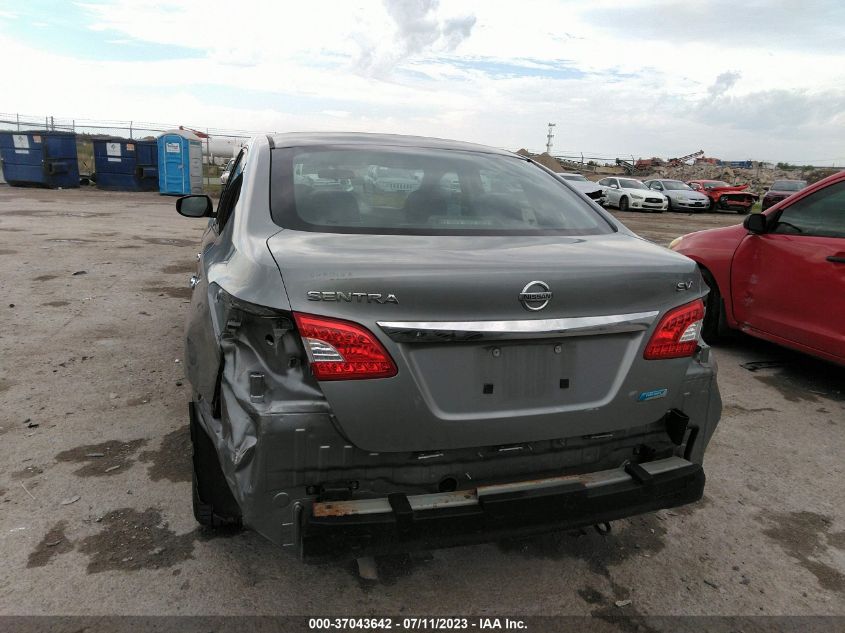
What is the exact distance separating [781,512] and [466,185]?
2.20 m

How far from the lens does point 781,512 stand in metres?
3.06

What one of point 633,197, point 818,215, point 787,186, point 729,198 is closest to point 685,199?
point 633,197

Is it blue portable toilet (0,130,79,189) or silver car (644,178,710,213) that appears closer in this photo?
blue portable toilet (0,130,79,189)

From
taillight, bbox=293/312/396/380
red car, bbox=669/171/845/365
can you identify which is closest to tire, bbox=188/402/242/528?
taillight, bbox=293/312/396/380

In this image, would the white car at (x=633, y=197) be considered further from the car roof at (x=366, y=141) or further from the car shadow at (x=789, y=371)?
the car roof at (x=366, y=141)

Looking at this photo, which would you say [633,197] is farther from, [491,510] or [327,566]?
[491,510]

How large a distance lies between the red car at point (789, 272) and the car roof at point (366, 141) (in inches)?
95.1

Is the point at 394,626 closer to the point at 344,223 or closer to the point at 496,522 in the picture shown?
the point at 496,522

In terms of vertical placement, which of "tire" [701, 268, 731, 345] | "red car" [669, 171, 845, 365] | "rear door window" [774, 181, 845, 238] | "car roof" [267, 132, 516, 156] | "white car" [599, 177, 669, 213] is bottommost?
"white car" [599, 177, 669, 213]

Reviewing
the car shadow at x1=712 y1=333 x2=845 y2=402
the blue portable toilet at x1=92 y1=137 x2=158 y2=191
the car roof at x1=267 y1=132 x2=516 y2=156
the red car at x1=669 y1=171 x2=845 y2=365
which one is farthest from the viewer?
the blue portable toilet at x1=92 y1=137 x2=158 y2=191

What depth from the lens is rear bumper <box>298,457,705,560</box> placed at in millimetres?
1903

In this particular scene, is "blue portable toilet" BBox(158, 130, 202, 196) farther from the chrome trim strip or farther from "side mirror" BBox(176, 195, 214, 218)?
the chrome trim strip

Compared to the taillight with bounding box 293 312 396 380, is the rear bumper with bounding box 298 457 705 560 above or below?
below

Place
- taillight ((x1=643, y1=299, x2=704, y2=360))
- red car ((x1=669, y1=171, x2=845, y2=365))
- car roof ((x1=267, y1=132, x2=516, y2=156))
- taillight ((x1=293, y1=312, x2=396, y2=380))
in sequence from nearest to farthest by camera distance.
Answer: taillight ((x1=293, y1=312, x2=396, y2=380))
taillight ((x1=643, y1=299, x2=704, y2=360))
car roof ((x1=267, y1=132, x2=516, y2=156))
red car ((x1=669, y1=171, x2=845, y2=365))
